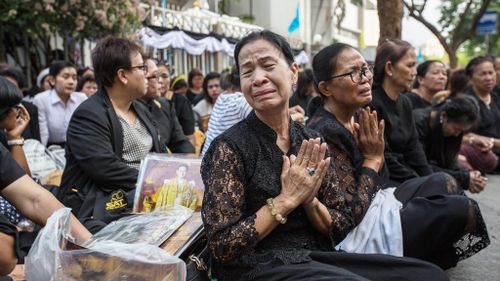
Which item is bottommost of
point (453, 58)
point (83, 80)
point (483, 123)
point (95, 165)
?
point (453, 58)

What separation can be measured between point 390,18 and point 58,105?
4091 mm

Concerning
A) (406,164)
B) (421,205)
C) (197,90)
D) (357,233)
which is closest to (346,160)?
(357,233)

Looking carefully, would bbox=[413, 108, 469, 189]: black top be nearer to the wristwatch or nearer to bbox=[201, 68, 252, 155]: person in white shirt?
bbox=[201, 68, 252, 155]: person in white shirt

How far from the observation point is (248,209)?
2.14 m

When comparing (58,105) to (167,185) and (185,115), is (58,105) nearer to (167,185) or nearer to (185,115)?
(185,115)

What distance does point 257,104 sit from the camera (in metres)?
2.21

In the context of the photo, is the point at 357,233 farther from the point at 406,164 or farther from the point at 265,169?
the point at 406,164

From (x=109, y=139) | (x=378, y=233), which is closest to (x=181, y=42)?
(x=109, y=139)

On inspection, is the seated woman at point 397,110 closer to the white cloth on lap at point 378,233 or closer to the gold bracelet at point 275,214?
the white cloth on lap at point 378,233

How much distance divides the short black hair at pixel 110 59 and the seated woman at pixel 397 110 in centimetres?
173

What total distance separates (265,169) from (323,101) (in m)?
1.15

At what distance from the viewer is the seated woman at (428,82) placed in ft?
19.1

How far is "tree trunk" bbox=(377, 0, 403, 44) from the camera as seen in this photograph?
6.40m

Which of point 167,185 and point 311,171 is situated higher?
point 311,171
